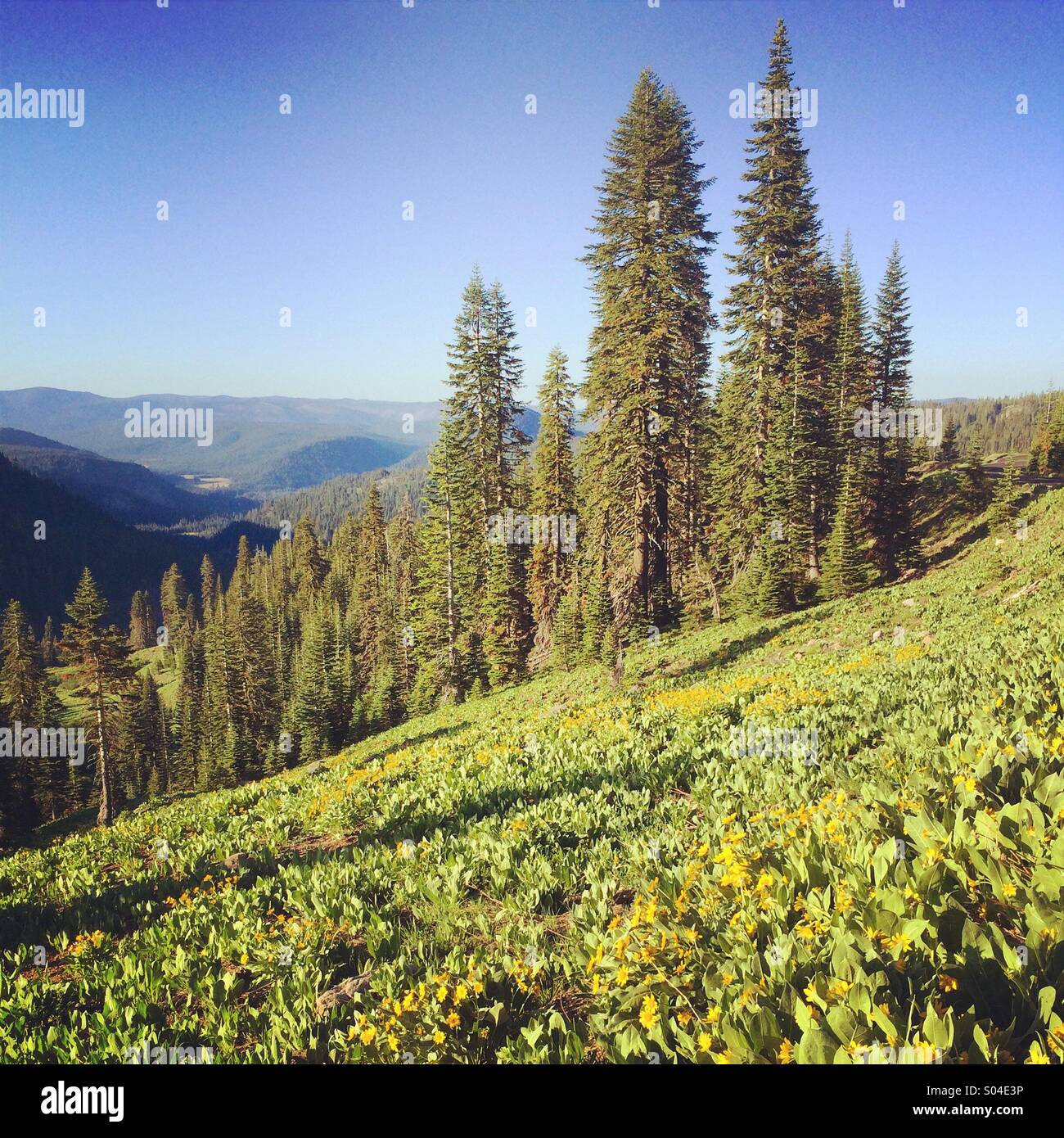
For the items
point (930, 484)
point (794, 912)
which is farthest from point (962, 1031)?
point (930, 484)

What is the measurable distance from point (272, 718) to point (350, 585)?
19.7 m

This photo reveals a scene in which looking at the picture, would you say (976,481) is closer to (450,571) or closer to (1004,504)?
(1004,504)

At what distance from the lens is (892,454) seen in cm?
3170

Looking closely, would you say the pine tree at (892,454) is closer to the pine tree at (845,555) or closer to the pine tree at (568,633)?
the pine tree at (845,555)

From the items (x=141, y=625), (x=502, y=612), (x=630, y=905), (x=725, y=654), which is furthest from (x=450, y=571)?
(x=141, y=625)

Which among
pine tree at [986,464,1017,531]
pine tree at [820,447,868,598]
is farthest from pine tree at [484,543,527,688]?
pine tree at [986,464,1017,531]

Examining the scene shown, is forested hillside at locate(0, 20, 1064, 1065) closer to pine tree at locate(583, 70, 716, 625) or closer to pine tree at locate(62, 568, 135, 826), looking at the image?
pine tree at locate(583, 70, 716, 625)

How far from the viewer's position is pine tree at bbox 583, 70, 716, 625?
21031 mm

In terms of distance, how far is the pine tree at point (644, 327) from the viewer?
69.0ft

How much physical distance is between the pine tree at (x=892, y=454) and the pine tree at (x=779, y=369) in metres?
3.94

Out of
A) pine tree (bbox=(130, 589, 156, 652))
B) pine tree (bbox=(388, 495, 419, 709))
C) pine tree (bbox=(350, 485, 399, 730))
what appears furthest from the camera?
pine tree (bbox=(130, 589, 156, 652))

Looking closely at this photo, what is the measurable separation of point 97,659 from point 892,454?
46495mm

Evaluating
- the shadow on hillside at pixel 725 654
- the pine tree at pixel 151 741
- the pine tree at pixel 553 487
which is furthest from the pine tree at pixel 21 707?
the shadow on hillside at pixel 725 654

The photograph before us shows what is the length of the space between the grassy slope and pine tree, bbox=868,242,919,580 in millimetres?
22177
